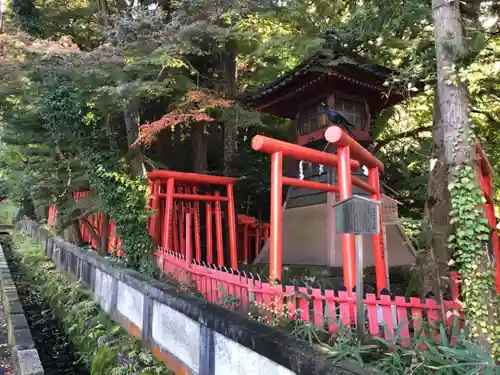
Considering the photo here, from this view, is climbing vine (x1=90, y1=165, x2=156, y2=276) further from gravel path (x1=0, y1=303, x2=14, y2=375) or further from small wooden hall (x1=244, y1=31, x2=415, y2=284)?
small wooden hall (x1=244, y1=31, x2=415, y2=284)

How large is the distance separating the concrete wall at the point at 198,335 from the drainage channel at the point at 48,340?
1244 millimetres

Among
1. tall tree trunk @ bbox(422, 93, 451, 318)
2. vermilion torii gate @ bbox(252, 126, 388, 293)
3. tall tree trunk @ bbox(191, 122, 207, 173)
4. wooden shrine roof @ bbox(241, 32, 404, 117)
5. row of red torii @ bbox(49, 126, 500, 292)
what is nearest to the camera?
tall tree trunk @ bbox(422, 93, 451, 318)

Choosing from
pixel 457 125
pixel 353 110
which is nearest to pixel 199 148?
pixel 353 110

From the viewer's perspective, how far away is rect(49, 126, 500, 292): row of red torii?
5355 mm

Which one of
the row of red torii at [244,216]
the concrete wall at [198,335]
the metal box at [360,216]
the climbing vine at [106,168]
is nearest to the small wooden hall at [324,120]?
the row of red torii at [244,216]

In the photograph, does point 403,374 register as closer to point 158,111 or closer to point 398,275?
point 398,275

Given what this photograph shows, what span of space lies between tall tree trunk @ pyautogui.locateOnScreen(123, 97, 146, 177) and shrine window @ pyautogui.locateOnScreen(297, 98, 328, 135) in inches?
176

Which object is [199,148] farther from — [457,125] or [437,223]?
[457,125]

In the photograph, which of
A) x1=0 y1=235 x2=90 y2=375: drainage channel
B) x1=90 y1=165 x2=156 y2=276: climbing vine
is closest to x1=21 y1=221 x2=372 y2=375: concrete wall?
x1=90 y1=165 x2=156 y2=276: climbing vine

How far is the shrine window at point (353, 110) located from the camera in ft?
34.4

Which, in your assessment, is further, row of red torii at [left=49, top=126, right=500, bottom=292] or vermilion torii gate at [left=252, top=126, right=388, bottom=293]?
row of red torii at [left=49, top=126, right=500, bottom=292]

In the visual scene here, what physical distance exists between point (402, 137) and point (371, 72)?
22.0ft

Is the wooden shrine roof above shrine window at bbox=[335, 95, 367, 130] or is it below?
above

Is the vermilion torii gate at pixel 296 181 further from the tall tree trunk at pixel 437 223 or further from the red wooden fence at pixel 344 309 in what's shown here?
the tall tree trunk at pixel 437 223
